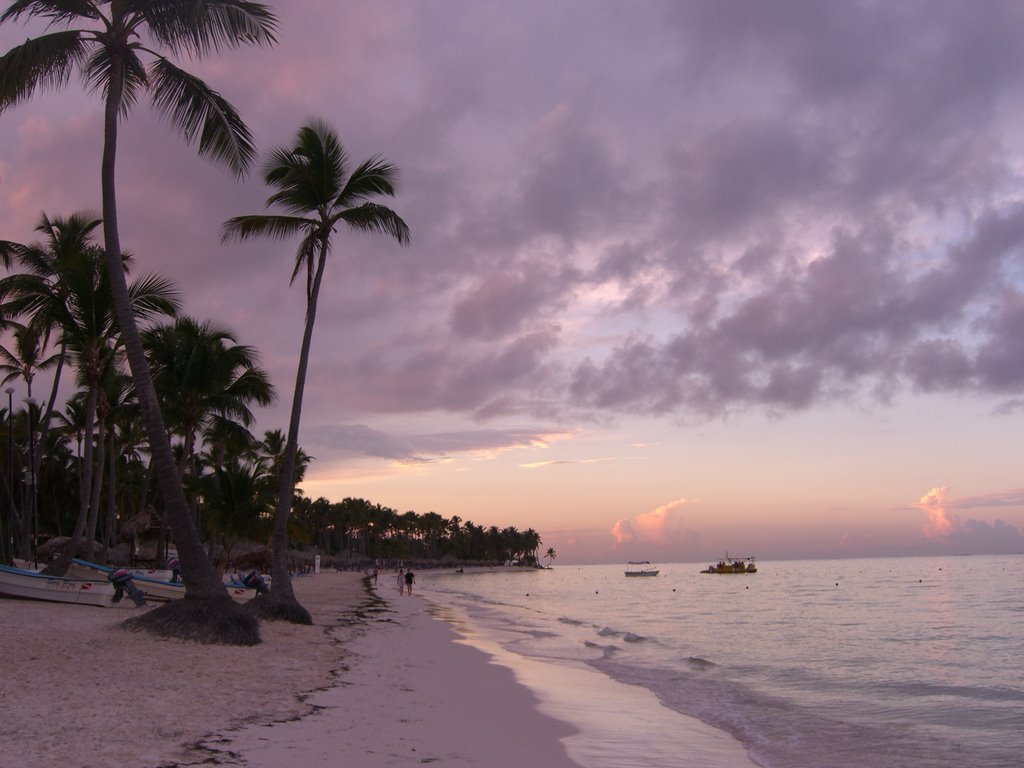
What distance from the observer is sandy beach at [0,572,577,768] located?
6094mm

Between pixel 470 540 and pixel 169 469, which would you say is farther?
pixel 470 540

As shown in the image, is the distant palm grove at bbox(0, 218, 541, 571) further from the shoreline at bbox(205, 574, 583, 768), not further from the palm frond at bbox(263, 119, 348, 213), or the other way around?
the shoreline at bbox(205, 574, 583, 768)

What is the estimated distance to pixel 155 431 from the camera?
43.2ft

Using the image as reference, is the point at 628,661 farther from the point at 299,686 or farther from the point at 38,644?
the point at 38,644

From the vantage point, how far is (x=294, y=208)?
1927 centimetres

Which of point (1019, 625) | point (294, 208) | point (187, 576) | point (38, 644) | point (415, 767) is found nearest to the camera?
point (415, 767)

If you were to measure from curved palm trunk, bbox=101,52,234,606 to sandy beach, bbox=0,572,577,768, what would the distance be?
141cm

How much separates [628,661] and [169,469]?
1214 cm

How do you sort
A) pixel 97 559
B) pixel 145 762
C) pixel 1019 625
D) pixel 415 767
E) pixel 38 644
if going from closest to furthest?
pixel 145 762
pixel 415 767
pixel 38 644
pixel 1019 625
pixel 97 559

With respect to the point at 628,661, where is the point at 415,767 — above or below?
above

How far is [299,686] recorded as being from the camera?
964 centimetres

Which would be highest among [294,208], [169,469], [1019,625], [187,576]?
[294,208]

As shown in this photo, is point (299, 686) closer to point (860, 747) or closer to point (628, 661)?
point (860, 747)

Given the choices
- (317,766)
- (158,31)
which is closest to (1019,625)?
(317,766)
